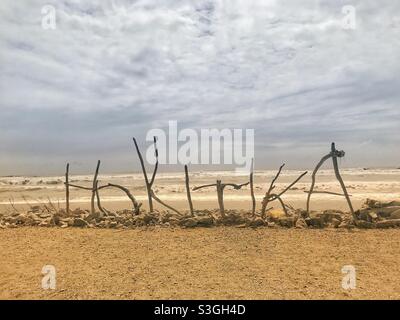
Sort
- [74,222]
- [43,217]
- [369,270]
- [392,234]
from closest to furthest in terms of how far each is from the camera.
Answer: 1. [369,270]
2. [392,234]
3. [74,222]
4. [43,217]

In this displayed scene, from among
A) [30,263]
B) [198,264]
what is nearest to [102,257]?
[30,263]

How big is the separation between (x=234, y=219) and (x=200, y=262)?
12.3 ft

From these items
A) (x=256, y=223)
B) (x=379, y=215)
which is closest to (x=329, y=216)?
(x=379, y=215)

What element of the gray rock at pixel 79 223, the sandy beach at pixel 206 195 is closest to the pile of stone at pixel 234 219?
the gray rock at pixel 79 223

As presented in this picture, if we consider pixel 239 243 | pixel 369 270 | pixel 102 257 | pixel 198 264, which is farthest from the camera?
pixel 239 243

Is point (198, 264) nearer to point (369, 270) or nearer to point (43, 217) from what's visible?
point (369, 270)

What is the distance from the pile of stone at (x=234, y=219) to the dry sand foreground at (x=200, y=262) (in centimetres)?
51

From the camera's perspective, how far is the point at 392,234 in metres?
9.77

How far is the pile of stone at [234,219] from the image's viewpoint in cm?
1081

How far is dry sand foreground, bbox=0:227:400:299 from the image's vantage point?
5.96m

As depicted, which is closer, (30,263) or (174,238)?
(30,263)

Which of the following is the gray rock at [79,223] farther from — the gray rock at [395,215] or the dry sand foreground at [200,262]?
the gray rock at [395,215]

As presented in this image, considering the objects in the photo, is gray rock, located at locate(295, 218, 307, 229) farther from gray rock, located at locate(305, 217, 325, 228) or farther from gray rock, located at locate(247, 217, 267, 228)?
gray rock, located at locate(247, 217, 267, 228)
